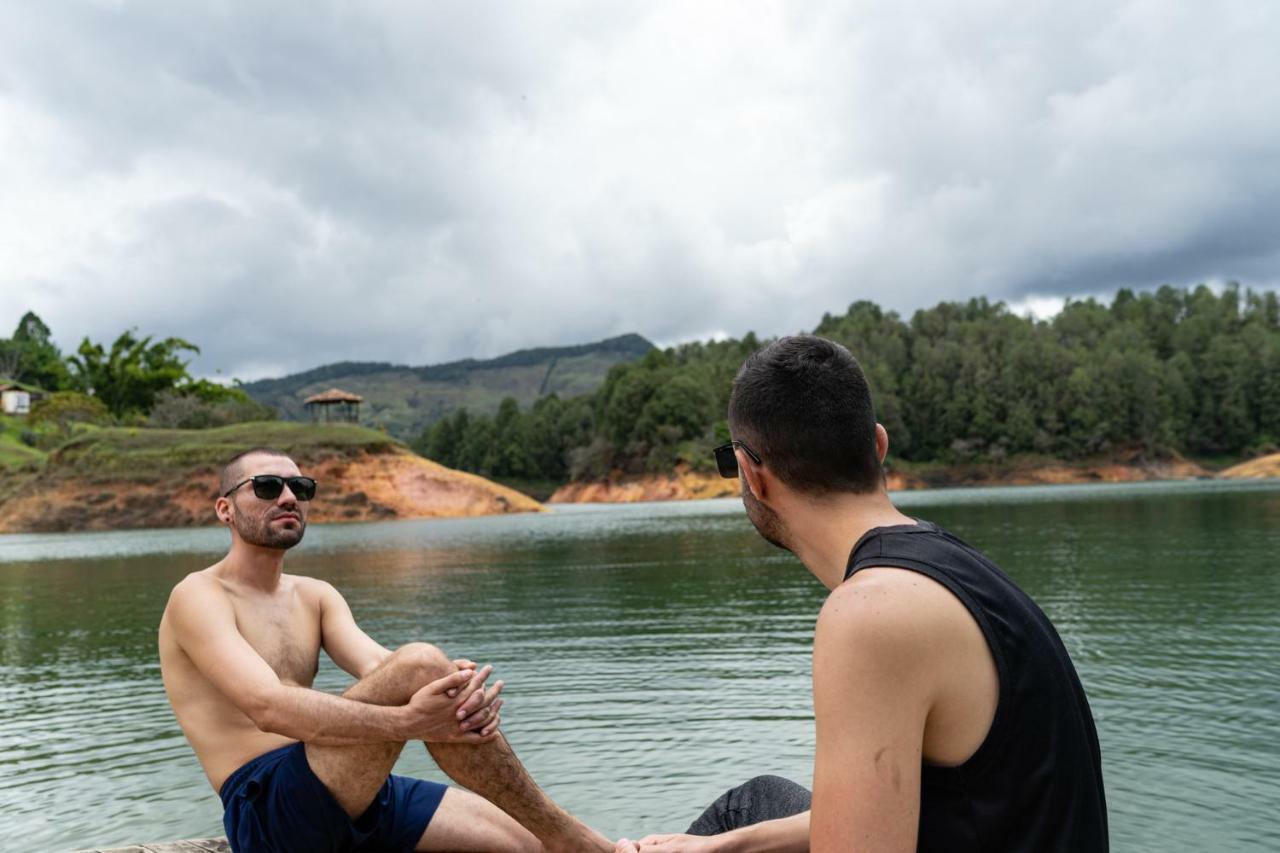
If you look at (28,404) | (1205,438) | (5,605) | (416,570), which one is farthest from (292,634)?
(1205,438)

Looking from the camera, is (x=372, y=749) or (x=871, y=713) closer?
(x=871, y=713)

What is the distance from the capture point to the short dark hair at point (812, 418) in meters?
2.52

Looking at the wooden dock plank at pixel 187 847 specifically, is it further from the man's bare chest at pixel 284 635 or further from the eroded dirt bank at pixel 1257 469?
the eroded dirt bank at pixel 1257 469

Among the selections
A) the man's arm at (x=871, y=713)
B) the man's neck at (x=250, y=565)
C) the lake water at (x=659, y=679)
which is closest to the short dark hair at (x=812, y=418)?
the man's arm at (x=871, y=713)

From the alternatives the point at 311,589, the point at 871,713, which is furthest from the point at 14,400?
the point at 871,713

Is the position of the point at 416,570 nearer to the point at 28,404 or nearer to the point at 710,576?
the point at 710,576

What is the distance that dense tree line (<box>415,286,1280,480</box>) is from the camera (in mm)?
138250

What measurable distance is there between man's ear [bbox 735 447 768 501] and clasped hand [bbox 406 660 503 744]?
6.37ft

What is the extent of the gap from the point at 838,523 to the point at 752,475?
10.3 inches

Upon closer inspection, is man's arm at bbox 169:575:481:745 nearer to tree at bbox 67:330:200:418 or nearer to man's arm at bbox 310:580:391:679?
man's arm at bbox 310:580:391:679

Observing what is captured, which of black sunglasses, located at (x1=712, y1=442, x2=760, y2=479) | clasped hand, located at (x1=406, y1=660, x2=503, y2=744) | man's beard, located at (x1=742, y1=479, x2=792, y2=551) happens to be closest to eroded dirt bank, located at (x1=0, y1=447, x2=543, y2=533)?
clasped hand, located at (x1=406, y1=660, x2=503, y2=744)

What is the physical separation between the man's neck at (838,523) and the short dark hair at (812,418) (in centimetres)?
4

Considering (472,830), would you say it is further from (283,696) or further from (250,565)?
(250,565)

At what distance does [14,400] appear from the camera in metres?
111
